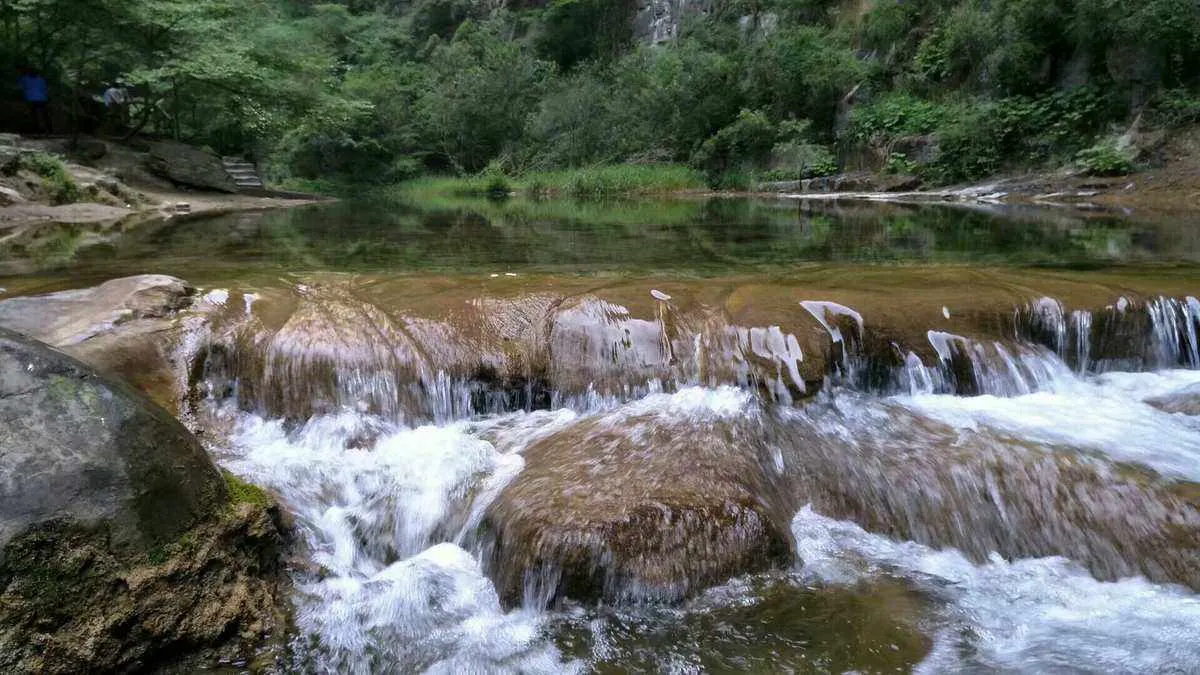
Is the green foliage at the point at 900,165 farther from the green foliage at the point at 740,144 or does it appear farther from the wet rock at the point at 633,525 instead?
the wet rock at the point at 633,525

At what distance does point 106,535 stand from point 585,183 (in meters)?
23.1

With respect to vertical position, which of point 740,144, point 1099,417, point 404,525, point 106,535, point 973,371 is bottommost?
point 404,525

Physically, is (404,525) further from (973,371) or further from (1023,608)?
(973,371)

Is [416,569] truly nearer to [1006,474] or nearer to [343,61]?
[1006,474]

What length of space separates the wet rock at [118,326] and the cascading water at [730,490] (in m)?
0.24

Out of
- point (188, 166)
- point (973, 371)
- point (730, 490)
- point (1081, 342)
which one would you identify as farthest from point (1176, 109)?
point (188, 166)

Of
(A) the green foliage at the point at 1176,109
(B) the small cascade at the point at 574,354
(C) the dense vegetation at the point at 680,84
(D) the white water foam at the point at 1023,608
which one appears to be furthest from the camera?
(C) the dense vegetation at the point at 680,84

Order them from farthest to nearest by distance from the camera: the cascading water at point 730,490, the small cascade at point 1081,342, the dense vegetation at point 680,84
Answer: the dense vegetation at point 680,84 < the small cascade at point 1081,342 < the cascading water at point 730,490

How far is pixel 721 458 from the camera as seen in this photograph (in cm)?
340

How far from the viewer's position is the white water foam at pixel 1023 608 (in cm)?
238

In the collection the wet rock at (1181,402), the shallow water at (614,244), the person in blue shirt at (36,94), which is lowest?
the wet rock at (1181,402)

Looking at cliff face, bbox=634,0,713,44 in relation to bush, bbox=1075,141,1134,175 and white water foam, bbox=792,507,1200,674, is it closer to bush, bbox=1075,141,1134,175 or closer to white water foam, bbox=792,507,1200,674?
bush, bbox=1075,141,1134,175

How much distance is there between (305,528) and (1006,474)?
3109 mm

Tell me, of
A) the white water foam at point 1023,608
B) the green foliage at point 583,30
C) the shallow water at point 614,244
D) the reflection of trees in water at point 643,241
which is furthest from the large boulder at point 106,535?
the green foliage at point 583,30
